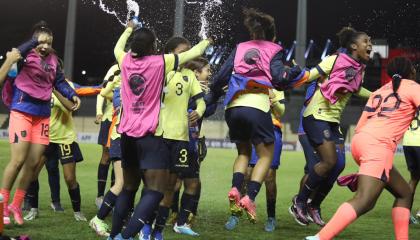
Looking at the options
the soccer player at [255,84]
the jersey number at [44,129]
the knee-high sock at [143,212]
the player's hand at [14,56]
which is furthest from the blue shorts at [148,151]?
the jersey number at [44,129]

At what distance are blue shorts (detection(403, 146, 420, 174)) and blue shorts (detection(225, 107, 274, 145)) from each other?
3.27 meters

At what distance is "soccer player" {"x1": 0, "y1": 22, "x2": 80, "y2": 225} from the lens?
7.47 metres

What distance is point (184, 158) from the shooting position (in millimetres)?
7156

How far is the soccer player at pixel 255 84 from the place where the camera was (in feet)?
22.5

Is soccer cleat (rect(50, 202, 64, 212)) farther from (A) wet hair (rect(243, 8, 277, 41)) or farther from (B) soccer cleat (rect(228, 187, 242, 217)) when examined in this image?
(A) wet hair (rect(243, 8, 277, 41))

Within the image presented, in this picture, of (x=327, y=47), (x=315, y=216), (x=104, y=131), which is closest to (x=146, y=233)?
(x=315, y=216)

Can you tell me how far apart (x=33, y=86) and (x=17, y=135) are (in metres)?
0.56

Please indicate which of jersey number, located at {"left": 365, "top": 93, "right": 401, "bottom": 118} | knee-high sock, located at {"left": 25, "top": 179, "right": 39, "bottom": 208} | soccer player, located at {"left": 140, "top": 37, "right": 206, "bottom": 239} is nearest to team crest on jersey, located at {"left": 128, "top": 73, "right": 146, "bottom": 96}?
soccer player, located at {"left": 140, "top": 37, "right": 206, "bottom": 239}

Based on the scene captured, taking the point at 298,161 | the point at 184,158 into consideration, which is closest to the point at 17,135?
the point at 184,158

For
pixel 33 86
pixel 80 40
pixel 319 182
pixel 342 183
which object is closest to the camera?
pixel 342 183

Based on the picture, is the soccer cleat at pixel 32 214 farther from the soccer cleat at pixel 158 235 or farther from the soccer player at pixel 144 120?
the soccer player at pixel 144 120

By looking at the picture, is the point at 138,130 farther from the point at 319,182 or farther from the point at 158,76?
the point at 319,182

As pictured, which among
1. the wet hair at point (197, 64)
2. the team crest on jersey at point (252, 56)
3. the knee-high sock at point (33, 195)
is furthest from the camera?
the knee-high sock at point (33, 195)

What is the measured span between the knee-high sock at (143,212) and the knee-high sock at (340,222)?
1441 millimetres
